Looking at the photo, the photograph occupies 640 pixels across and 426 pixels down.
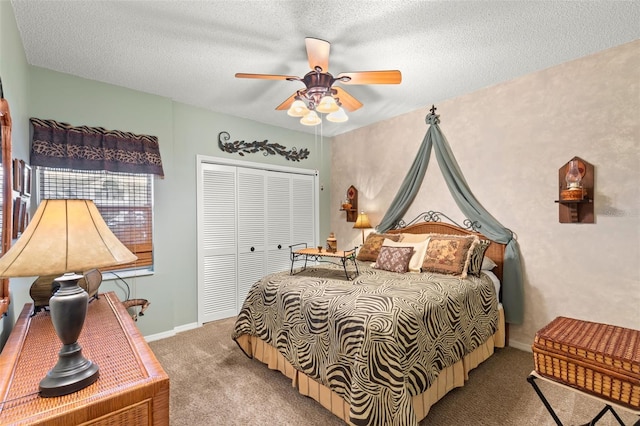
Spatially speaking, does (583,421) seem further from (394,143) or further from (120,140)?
(120,140)

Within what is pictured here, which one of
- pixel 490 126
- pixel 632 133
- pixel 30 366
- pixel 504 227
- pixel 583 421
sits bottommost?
pixel 583 421

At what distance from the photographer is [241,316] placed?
2721 millimetres

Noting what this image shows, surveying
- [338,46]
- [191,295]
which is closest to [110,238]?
[338,46]

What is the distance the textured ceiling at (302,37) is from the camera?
77.1 inches

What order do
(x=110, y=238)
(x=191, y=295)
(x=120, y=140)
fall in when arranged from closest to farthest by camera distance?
(x=110, y=238), (x=120, y=140), (x=191, y=295)

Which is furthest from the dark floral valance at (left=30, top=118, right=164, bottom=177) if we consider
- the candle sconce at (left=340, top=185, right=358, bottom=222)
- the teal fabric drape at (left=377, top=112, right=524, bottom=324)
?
the teal fabric drape at (left=377, top=112, right=524, bottom=324)

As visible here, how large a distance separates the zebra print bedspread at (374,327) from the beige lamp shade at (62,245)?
1.29m

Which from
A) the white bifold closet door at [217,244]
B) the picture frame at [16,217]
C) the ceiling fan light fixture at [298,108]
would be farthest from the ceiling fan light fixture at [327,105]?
the white bifold closet door at [217,244]

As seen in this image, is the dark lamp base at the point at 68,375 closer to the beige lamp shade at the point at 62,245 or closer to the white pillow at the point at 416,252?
the beige lamp shade at the point at 62,245

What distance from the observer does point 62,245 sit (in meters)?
0.95

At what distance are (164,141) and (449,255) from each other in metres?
3.31

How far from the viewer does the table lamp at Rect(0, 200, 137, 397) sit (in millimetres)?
915

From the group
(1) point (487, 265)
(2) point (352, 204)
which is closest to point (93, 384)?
(1) point (487, 265)

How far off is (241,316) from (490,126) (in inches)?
127
